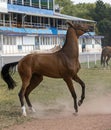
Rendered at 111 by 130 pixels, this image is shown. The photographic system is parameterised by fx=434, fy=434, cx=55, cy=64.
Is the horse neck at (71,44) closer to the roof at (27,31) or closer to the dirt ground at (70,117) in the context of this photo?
the dirt ground at (70,117)

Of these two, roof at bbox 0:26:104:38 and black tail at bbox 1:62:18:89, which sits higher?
black tail at bbox 1:62:18:89

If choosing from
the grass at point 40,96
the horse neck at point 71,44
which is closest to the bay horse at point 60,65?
the horse neck at point 71,44

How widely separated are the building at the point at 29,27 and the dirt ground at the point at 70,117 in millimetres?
45060

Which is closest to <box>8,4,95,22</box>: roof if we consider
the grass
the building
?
the building

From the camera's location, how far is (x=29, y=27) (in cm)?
7769

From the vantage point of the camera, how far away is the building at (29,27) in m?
64.8

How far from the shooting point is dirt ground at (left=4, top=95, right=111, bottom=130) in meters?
9.16

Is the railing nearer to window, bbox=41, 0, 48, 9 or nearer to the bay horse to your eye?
window, bbox=41, 0, 48, 9

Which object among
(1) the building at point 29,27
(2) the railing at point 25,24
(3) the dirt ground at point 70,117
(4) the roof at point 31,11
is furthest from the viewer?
(4) the roof at point 31,11

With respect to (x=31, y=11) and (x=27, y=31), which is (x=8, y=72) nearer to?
(x=27, y=31)

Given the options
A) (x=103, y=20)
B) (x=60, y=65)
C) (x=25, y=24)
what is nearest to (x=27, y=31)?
(x=25, y=24)

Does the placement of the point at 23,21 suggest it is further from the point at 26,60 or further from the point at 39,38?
the point at 26,60

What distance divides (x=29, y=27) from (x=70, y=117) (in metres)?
67.7

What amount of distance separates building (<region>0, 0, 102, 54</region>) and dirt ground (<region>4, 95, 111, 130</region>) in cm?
4506
